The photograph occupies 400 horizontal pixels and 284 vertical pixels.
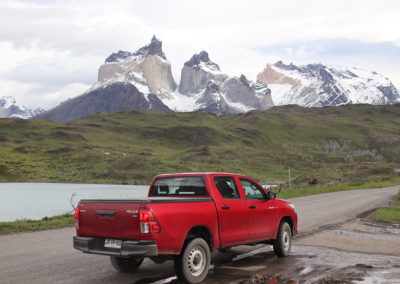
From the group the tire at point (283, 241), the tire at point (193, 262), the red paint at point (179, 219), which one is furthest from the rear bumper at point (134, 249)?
the tire at point (283, 241)

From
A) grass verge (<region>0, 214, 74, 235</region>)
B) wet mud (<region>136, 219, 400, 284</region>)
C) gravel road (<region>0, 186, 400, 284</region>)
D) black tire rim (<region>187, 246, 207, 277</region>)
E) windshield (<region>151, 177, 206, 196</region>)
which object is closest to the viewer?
black tire rim (<region>187, 246, 207, 277</region>)

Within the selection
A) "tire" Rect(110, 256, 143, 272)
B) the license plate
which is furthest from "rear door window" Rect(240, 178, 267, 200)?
the license plate

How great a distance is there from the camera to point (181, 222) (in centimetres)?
802

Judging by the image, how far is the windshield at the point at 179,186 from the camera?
935 cm

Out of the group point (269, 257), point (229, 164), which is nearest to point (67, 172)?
point (229, 164)

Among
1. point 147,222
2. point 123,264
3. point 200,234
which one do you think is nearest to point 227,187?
point 200,234

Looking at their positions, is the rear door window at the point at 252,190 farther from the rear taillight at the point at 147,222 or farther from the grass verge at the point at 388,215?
the grass verge at the point at 388,215

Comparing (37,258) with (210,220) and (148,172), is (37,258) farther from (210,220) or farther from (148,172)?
(148,172)

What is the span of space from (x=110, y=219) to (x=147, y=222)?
92 centimetres

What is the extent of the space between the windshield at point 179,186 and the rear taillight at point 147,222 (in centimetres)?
189

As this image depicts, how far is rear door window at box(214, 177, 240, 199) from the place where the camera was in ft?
31.1

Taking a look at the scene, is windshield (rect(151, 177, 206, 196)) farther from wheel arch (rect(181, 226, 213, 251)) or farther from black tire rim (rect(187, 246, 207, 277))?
black tire rim (rect(187, 246, 207, 277))

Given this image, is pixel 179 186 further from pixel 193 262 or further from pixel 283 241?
pixel 283 241

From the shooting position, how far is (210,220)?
8664 millimetres
